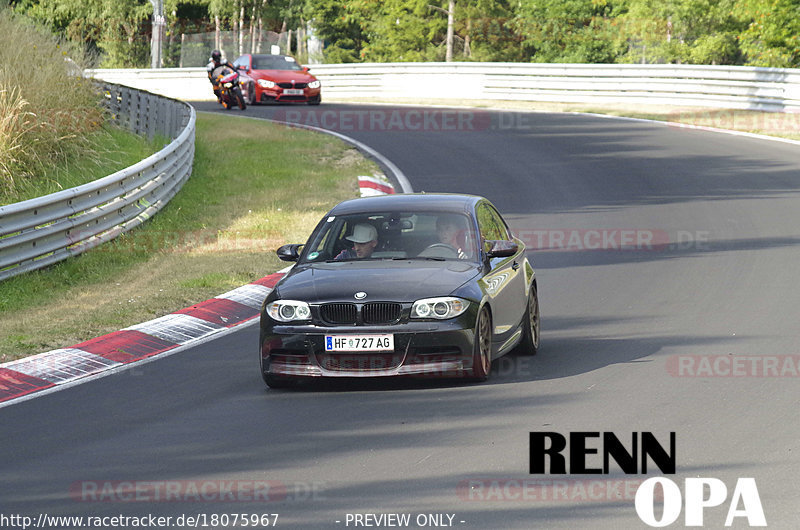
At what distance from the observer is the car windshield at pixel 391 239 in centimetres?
1032

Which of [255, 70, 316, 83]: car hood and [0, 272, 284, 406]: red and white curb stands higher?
[255, 70, 316, 83]: car hood

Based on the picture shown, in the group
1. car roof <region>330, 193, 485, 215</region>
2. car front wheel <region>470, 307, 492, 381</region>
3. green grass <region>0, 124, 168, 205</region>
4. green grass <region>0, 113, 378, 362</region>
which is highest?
car roof <region>330, 193, 485, 215</region>

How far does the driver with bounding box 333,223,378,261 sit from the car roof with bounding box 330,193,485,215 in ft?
0.61

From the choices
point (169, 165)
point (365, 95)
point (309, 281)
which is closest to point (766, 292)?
point (309, 281)

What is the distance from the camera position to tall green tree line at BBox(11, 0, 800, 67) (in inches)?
2319

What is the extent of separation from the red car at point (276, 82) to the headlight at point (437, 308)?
3093 centimetres

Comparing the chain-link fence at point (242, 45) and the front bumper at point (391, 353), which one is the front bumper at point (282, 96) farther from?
the front bumper at point (391, 353)

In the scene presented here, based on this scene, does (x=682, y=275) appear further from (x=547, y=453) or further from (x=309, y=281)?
(x=547, y=453)

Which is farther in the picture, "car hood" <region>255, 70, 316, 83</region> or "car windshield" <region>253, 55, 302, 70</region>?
"car windshield" <region>253, 55, 302, 70</region>

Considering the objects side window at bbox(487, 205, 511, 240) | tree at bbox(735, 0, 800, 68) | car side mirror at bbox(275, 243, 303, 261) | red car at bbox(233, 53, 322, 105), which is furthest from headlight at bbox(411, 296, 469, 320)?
tree at bbox(735, 0, 800, 68)

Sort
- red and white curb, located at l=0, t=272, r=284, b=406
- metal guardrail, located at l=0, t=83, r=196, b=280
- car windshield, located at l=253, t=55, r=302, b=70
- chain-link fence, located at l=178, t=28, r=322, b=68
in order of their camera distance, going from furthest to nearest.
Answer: chain-link fence, located at l=178, t=28, r=322, b=68
car windshield, located at l=253, t=55, r=302, b=70
metal guardrail, located at l=0, t=83, r=196, b=280
red and white curb, located at l=0, t=272, r=284, b=406

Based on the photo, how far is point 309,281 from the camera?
32.1ft

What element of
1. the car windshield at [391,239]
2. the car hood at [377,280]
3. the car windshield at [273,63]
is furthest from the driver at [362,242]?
the car windshield at [273,63]

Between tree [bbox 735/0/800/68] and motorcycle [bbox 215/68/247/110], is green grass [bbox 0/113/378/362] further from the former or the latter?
tree [bbox 735/0/800/68]
